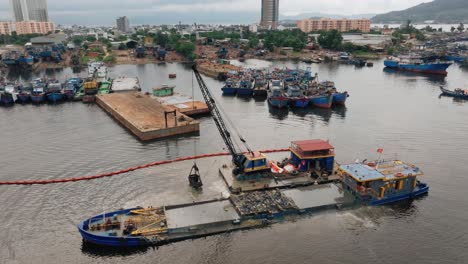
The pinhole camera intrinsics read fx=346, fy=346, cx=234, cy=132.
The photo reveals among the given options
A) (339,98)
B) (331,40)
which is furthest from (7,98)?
(331,40)

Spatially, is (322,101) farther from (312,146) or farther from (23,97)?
(23,97)

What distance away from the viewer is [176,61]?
415ft

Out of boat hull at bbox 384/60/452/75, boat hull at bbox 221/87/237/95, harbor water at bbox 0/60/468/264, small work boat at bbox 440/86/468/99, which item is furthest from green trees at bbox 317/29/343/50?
boat hull at bbox 221/87/237/95

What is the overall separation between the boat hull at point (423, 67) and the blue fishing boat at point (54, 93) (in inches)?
3417

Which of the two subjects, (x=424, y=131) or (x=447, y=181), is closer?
(x=447, y=181)

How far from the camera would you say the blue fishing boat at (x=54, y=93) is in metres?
60.0

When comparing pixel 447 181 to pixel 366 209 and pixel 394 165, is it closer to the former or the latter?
pixel 394 165

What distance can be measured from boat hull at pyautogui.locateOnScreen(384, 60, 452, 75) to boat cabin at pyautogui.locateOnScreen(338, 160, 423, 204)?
7543 centimetres

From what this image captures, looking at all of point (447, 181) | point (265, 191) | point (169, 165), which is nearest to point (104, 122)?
point (169, 165)

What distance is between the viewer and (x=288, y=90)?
59.0m

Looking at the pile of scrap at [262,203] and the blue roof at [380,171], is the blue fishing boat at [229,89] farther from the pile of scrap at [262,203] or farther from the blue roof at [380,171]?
the pile of scrap at [262,203]

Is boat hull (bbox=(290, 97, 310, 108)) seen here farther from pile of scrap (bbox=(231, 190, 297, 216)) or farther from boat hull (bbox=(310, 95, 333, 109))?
pile of scrap (bbox=(231, 190, 297, 216))

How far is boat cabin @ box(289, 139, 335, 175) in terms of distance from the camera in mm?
29500

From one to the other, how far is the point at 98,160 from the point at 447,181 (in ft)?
107
